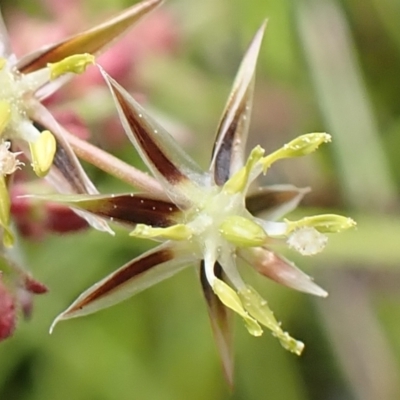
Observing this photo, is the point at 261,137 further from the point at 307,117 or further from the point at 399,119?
the point at 399,119

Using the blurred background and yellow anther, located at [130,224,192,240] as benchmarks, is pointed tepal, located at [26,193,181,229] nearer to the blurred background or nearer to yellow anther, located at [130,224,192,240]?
yellow anther, located at [130,224,192,240]

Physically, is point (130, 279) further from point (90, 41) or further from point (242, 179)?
point (90, 41)

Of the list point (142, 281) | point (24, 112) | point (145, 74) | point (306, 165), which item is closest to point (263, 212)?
point (142, 281)

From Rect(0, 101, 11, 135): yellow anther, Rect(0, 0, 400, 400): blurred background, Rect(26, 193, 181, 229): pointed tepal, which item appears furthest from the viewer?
Rect(0, 0, 400, 400): blurred background

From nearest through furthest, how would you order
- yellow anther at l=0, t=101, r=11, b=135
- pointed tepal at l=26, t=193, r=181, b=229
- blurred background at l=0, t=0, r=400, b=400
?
1. pointed tepal at l=26, t=193, r=181, b=229
2. yellow anther at l=0, t=101, r=11, b=135
3. blurred background at l=0, t=0, r=400, b=400

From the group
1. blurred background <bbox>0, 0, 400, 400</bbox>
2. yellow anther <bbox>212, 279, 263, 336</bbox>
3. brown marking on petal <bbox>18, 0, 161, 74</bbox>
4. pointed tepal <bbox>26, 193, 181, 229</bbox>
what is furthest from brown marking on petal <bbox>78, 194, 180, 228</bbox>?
blurred background <bbox>0, 0, 400, 400</bbox>

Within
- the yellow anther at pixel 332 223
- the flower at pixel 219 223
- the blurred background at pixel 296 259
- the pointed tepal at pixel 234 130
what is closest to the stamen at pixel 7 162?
the flower at pixel 219 223

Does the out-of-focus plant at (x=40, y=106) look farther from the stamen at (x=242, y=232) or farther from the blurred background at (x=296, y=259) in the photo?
the blurred background at (x=296, y=259)

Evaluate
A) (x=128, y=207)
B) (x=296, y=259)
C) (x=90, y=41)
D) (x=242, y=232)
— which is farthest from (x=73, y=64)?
(x=296, y=259)
